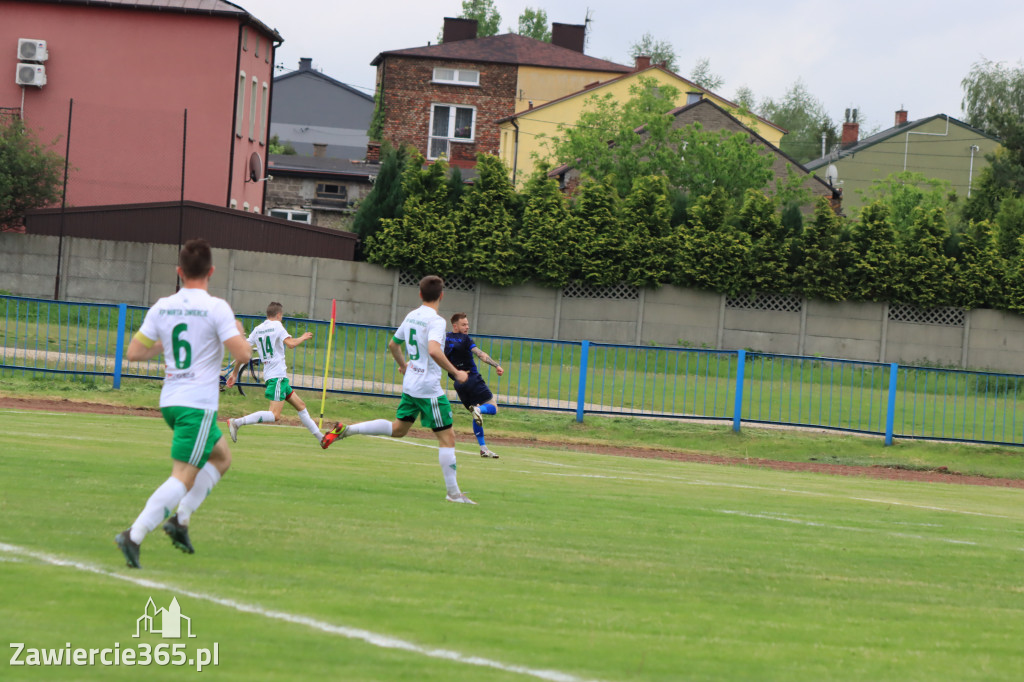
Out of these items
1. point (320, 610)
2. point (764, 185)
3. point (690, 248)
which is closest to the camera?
point (320, 610)

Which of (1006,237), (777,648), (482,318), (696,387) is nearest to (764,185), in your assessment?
(1006,237)

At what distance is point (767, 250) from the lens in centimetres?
3250

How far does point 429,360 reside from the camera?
1129 cm

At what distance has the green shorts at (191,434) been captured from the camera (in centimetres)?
693

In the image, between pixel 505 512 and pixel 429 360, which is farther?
pixel 429 360

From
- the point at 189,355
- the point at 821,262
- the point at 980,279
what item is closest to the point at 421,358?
the point at 189,355

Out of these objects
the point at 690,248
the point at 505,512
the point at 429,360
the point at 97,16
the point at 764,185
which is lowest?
the point at 505,512

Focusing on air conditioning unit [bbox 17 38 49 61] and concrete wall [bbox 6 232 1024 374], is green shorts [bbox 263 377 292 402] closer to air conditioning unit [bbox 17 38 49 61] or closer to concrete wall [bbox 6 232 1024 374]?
concrete wall [bbox 6 232 1024 374]

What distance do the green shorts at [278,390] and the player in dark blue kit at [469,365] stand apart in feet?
7.64

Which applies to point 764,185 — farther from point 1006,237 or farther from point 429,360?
point 429,360

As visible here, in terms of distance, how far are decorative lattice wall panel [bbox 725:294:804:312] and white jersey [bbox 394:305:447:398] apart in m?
22.3

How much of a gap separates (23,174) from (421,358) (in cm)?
2457

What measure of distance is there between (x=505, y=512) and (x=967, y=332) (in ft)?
83.6

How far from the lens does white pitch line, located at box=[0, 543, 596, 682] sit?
16.7 ft
